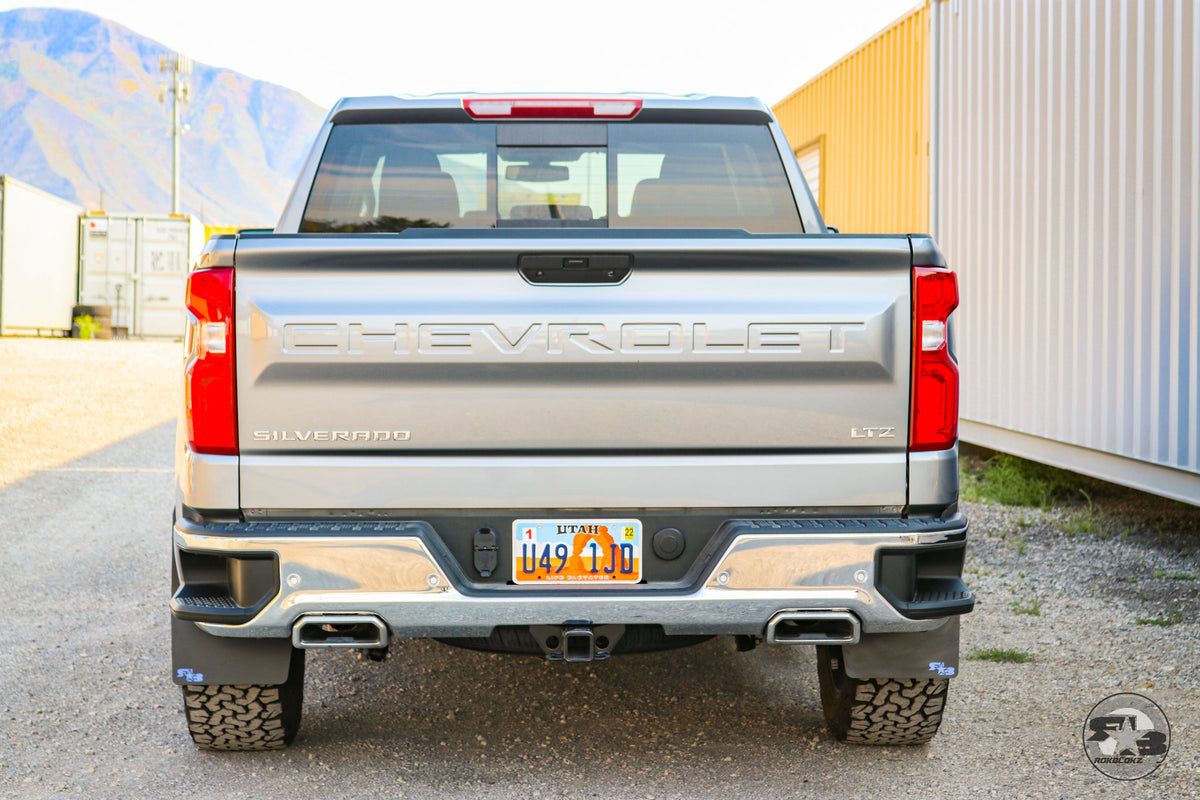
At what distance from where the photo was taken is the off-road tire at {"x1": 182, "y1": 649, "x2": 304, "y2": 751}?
3.24 meters

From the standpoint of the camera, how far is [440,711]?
3891mm

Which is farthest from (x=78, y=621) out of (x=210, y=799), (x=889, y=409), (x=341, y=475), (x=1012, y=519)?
(x=1012, y=519)

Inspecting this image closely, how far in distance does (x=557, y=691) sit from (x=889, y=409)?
1922mm

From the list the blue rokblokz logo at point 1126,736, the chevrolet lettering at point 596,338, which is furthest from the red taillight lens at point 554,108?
the blue rokblokz logo at point 1126,736

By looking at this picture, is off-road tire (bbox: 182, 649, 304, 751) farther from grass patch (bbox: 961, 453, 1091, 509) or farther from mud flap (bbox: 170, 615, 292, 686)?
grass patch (bbox: 961, 453, 1091, 509)

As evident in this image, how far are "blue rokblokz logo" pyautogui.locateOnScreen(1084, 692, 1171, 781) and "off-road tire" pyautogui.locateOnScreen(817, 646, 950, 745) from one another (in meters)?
0.56

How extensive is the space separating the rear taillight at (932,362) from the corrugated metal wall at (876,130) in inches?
304

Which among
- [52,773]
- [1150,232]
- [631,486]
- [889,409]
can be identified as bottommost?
[52,773]

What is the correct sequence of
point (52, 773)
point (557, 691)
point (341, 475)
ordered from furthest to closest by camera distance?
point (557, 691), point (52, 773), point (341, 475)

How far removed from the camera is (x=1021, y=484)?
27.0 feet

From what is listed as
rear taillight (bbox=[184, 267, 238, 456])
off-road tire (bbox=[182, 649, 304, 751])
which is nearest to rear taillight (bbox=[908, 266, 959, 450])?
rear taillight (bbox=[184, 267, 238, 456])

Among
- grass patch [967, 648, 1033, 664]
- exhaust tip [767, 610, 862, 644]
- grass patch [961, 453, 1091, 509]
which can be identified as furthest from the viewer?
grass patch [961, 453, 1091, 509]

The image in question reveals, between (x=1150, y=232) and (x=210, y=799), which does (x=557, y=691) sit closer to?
(x=210, y=799)

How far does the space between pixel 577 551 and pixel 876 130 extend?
9.95 m
